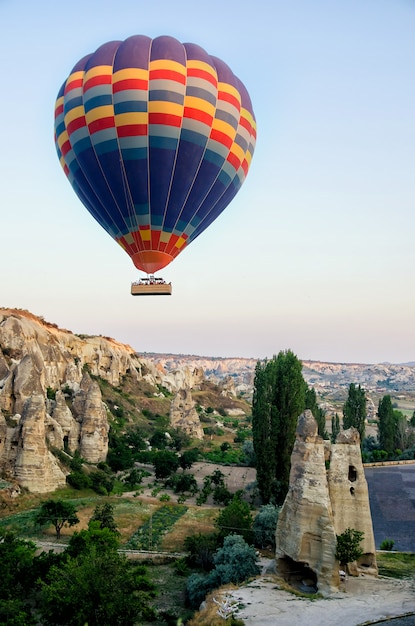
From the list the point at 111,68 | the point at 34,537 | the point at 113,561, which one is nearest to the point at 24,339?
the point at 34,537

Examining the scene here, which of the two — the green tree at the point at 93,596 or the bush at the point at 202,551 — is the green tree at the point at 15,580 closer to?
the green tree at the point at 93,596

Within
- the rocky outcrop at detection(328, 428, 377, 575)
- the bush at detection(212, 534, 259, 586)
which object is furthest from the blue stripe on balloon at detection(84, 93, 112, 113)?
the bush at detection(212, 534, 259, 586)

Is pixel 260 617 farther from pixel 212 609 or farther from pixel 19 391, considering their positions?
pixel 19 391

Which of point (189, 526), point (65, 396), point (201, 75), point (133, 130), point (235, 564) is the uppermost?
point (201, 75)

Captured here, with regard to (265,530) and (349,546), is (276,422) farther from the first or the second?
(349,546)

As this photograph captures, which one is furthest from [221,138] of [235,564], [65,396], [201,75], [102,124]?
[65,396]

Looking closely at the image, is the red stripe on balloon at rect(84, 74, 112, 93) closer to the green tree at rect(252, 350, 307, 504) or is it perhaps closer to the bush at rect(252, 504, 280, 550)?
the green tree at rect(252, 350, 307, 504)

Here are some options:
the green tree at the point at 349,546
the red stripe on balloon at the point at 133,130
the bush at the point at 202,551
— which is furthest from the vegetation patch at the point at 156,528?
the red stripe on balloon at the point at 133,130
